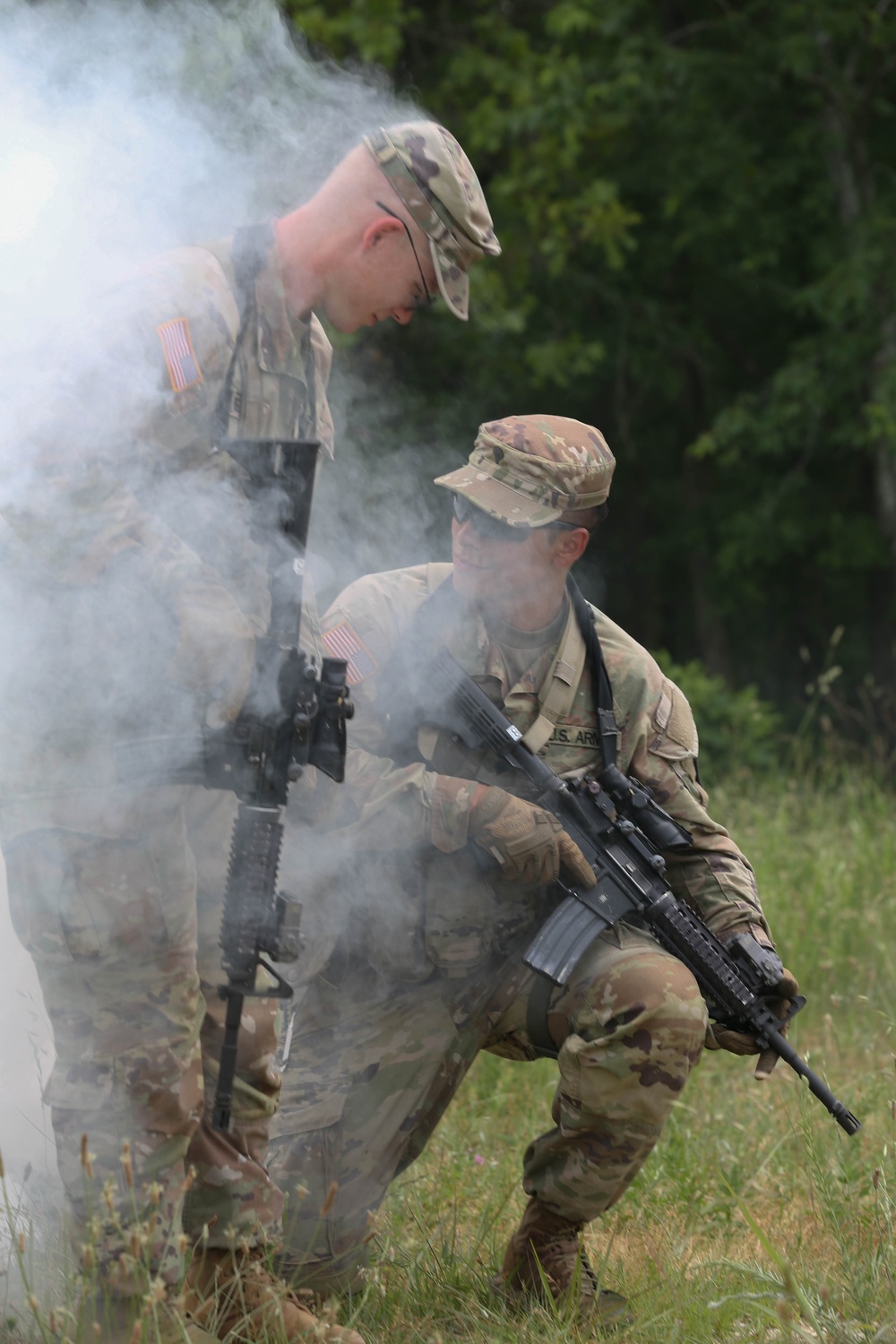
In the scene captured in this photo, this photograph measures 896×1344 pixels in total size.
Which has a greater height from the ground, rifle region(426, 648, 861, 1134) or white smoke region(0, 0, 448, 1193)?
white smoke region(0, 0, 448, 1193)

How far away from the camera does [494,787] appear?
312 centimetres

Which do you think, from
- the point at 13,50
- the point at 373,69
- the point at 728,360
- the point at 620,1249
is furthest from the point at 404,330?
the point at 620,1249

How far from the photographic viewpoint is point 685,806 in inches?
131

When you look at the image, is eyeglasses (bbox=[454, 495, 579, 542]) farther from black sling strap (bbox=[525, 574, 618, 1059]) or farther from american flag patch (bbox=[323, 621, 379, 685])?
american flag patch (bbox=[323, 621, 379, 685])

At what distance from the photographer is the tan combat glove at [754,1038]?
3.23m

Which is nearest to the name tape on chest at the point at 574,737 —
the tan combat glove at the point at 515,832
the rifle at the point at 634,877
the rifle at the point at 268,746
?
the rifle at the point at 634,877

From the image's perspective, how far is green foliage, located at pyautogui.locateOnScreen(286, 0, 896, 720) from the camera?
10234 millimetres

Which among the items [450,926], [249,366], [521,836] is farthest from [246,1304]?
[249,366]

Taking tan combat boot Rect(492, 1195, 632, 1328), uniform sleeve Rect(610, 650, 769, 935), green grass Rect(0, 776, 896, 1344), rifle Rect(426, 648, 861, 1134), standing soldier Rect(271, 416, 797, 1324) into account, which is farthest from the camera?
uniform sleeve Rect(610, 650, 769, 935)

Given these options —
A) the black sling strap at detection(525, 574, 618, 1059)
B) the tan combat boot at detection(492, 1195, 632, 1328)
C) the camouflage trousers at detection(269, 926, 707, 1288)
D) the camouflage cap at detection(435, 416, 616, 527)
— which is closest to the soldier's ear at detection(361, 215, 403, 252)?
the camouflage cap at detection(435, 416, 616, 527)

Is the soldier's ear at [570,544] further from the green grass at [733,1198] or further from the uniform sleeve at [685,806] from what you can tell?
the green grass at [733,1198]

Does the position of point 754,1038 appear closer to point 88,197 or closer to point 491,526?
point 491,526

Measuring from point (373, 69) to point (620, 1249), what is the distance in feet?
32.5

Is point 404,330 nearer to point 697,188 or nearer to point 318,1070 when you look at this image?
point 697,188
